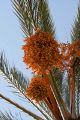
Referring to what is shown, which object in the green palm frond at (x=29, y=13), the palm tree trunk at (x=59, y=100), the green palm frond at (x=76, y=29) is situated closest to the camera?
the palm tree trunk at (x=59, y=100)

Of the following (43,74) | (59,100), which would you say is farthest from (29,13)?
(59,100)

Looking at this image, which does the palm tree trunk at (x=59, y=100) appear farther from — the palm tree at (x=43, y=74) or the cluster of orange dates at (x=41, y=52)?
the cluster of orange dates at (x=41, y=52)

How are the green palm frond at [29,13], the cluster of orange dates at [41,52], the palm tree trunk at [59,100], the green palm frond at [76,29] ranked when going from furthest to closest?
the green palm frond at [76,29] < the green palm frond at [29,13] < the palm tree trunk at [59,100] < the cluster of orange dates at [41,52]

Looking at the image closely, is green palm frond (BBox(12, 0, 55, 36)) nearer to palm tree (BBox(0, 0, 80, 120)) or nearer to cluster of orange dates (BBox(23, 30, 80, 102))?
palm tree (BBox(0, 0, 80, 120))

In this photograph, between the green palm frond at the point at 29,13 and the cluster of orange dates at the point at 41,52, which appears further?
the green palm frond at the point at 29,13

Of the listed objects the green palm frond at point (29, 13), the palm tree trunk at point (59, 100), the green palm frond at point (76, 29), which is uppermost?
the green palm frond at point (29, 13)

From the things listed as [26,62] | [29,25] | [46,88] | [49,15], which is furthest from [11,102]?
[49,15]

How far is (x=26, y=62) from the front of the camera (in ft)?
17.2

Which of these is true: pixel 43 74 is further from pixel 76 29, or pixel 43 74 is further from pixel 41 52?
pixel 76 29

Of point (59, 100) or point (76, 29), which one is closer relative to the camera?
point (59, 100)

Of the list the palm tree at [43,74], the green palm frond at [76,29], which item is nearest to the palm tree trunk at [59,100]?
the palm tree at [43,74]

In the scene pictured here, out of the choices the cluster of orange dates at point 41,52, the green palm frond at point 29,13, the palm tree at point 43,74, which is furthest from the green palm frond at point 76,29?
the cluster of orange dates at point 41,52

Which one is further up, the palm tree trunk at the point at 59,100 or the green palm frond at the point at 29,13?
the green palm frond at the point at 29,13

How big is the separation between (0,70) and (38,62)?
299 centimetres
